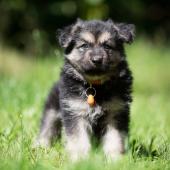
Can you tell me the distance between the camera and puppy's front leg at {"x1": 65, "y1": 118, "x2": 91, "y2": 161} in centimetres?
620

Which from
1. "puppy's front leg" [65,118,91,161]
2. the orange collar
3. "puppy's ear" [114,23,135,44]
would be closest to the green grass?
"puppy's front leg" [65,118,91,161]

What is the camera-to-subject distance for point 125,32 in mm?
6742

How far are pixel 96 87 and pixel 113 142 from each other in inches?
22.8

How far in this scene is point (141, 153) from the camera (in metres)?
6.32

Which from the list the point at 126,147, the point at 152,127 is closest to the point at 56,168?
the point at 126,147

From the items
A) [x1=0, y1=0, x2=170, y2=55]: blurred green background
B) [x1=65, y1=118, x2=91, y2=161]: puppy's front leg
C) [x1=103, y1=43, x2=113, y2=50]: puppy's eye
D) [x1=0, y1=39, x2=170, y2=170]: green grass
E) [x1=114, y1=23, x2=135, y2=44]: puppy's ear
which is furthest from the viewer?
[x1=0, y1=0, x2=170, y2=55]: blurred green background

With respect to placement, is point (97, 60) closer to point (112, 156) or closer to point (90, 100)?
point (90, 100)

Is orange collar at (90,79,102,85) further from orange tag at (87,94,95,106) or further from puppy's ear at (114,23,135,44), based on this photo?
puppy's ear at (114,23,135,44)

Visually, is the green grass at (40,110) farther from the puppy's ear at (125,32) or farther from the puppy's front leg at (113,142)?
the puppy's ear at (125,32)

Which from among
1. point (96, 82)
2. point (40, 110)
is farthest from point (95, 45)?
point (40, 110)

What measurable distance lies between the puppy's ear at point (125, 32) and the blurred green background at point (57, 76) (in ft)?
3.40

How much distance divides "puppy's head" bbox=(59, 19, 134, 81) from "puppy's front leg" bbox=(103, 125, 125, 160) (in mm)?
542

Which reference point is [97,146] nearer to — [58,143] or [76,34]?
[58,143]

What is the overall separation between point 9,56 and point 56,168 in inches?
353
